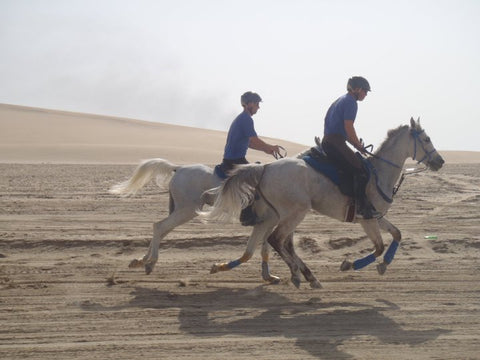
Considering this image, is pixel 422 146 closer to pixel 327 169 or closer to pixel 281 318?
pixel 327 169

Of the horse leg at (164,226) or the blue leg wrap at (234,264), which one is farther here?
the horse leg at (164,226)

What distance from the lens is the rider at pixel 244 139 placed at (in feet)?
29.8

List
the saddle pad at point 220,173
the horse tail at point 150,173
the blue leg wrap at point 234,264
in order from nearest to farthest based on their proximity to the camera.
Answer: the blue leg wrap at point 234,264 < the saddle pad at point 220,173 < the horse tail at point 150,173

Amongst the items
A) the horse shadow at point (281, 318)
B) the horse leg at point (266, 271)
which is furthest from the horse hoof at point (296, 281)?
the horse leg at point (266, 271)

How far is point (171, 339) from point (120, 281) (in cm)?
255

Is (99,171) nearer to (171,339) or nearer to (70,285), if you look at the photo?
(70,285)

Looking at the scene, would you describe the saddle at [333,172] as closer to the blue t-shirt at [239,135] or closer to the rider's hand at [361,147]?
the rider's hand at [361,147]

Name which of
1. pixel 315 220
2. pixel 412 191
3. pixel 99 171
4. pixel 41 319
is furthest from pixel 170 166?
pixel 99 171

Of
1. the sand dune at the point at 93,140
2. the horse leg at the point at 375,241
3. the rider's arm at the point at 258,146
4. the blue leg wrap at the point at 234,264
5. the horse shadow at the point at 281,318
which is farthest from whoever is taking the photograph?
the sand dune at the point at 93,140

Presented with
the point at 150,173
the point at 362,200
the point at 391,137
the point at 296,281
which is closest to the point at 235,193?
the point at 296,281

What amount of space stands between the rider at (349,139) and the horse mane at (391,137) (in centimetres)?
49

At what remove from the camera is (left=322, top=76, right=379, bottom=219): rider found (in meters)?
8.65

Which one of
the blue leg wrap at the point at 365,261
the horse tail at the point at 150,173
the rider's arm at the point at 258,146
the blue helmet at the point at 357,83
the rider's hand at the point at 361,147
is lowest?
the blue leg wrap at the point at 365,261

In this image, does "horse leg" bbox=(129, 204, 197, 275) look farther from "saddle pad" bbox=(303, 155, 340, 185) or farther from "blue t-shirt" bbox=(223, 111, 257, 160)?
"saddle pad" bbox=(303, 155, 340, 185)
